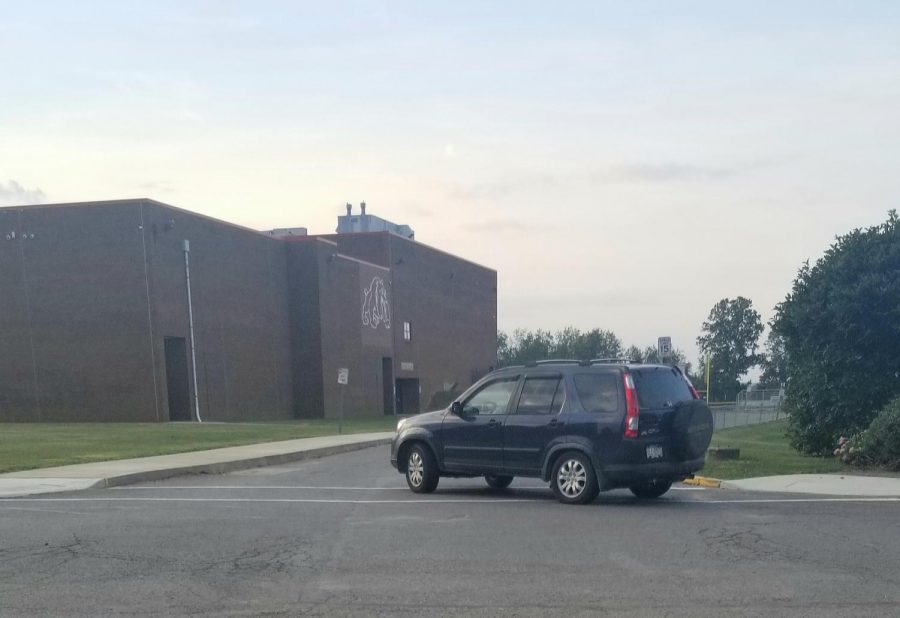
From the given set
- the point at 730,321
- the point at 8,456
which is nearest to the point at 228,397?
the point at 8,456

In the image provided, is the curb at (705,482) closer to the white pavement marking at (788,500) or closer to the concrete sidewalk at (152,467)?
the white pavement marking at (788,500)

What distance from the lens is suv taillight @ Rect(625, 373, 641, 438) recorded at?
44.0 feet

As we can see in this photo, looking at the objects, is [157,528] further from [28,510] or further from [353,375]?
[353,375]

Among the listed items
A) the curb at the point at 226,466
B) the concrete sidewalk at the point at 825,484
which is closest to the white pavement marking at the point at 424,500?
the concrete sidewalk at the point at 825,484

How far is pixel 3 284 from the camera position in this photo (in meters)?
46.8

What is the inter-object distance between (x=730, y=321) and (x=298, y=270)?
6963cm

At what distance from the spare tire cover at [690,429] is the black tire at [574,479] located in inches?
44.2

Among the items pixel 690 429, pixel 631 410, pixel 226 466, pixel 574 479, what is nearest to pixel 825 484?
pixel 690 429

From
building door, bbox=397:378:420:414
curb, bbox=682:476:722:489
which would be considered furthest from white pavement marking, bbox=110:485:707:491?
building door, bbox=397:378:420:414

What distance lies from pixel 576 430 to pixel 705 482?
3892mm

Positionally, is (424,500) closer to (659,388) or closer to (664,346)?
(659,388)

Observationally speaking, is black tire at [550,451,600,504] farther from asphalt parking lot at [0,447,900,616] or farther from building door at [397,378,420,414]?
building door at [397,378,420,414]

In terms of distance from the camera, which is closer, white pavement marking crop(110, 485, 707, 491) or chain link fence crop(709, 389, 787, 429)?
white pavement marking crop(110, 485, 707, 491)

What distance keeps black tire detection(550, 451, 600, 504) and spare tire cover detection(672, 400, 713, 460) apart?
1.12 metres
